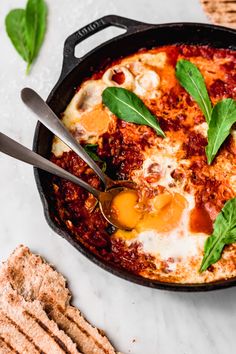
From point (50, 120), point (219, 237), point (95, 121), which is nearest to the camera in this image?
point (219, 237)

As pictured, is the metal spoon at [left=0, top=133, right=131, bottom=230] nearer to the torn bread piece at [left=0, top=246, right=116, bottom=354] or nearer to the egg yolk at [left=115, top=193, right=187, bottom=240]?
the egg yolk at [left=115, top=193, right=187, bottom=240]

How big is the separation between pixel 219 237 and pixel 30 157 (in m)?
1.24

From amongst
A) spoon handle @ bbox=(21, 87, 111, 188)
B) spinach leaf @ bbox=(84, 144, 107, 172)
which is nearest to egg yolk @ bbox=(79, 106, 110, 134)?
spinach leaf @ bbox=(84, 144, 107, 172)

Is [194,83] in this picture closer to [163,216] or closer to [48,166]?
[163,216]

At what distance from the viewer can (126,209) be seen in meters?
4.04

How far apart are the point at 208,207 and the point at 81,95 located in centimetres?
115

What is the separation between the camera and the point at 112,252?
4.04m

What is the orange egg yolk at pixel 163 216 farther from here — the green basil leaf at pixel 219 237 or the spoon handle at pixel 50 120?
the spoon handle at pixel 50 120

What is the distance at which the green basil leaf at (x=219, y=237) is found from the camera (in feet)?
12.6

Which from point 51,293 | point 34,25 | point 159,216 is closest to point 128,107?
point 159,216

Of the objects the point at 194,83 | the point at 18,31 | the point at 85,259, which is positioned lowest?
the point at 85,259

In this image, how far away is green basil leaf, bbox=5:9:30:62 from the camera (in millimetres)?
4762

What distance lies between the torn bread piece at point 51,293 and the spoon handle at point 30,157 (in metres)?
0.70

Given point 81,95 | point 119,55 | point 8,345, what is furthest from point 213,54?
point 8,345
